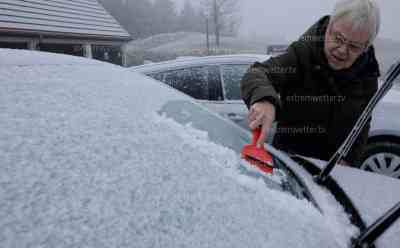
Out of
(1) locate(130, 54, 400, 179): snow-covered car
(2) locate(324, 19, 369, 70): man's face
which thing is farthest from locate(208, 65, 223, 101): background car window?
(2) locate(324, 19, 369, 70): man's face

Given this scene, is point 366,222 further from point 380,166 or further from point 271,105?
point 380,166

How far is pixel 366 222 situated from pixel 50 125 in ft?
3.16

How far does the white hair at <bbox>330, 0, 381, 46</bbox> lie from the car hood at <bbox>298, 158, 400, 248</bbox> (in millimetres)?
653

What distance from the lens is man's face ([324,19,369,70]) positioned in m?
1.46

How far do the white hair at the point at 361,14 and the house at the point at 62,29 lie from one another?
8.87m

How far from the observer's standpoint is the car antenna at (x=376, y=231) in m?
0.86

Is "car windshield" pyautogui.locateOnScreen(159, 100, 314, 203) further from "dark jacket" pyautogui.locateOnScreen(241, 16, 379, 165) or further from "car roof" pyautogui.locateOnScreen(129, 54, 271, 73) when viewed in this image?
"car roof" pyautogui.locateOnScreen(129, 54, 271, 73)

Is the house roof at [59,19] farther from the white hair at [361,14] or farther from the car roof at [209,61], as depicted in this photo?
the white hair at [361,14]

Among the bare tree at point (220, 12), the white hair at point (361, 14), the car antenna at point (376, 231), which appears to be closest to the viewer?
the car antenna at point (376, 231)

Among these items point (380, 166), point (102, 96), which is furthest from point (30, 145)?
point (380, 166)

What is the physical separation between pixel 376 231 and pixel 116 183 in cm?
71

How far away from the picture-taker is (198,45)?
34.4 meters

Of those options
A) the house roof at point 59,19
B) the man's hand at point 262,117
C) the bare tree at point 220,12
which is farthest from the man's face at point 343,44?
the bare tree at point 220,12

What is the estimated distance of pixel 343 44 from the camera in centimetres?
151
